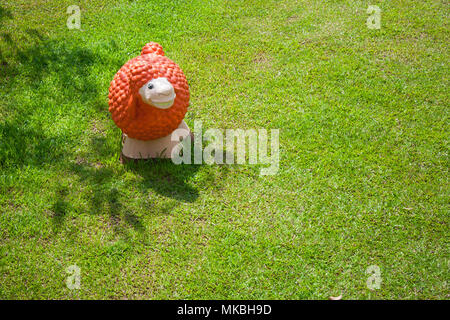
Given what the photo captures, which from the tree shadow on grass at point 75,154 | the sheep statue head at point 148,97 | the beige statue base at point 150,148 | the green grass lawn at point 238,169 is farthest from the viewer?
the beige statue base at point 150,148

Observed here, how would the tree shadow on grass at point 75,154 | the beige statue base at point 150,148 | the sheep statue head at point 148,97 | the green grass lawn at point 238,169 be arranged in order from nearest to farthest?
the green grass lawn at point 238,169 < the sheep statue head at point 148,97 < the tree shadow on grass at point 75,154 < the beige statue base at point 150,148

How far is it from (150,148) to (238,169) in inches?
38.6

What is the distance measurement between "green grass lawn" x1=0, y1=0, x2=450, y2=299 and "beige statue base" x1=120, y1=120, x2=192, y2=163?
4.5 inches

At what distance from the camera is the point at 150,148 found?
4125mm

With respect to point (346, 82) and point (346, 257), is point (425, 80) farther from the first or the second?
point (346, 257)

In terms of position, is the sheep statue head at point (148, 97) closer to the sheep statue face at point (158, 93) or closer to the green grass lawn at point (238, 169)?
the sheep statue face at point (158, 93)

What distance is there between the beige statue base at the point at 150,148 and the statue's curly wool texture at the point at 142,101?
0.20 meters

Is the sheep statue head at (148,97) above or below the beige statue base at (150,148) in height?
above

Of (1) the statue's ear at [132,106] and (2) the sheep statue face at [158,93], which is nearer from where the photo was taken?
(2) the sheep statue face at [158,93]

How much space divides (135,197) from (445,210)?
314 centimetres

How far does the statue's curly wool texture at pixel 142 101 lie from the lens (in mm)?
3627

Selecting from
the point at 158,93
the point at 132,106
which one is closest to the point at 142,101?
the point at 132,106

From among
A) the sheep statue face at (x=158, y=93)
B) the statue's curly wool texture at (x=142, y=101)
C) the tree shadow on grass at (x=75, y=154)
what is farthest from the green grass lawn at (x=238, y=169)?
the sheep statue face at (x=158, y=93)
